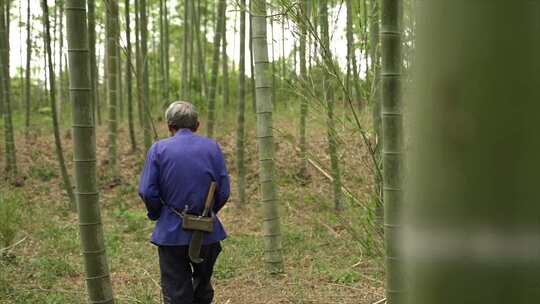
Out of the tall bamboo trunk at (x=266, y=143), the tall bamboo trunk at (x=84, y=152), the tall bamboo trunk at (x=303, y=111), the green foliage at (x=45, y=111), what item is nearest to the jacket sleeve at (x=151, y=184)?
the tall bamboo trunk at (x=84, y=152)

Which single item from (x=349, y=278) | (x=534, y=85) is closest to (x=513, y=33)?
(x=534, y=85)

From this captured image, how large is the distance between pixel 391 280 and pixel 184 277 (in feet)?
5.56

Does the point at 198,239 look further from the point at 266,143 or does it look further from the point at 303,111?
the point at 303,111

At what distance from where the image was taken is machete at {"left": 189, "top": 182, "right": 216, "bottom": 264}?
11.5 ft

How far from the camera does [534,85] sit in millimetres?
514

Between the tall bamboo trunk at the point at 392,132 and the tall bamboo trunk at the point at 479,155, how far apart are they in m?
1.60

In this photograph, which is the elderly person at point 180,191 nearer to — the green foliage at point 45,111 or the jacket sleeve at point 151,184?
the jacket sleeve at point 151,184

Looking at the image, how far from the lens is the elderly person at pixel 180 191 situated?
3.50 metres

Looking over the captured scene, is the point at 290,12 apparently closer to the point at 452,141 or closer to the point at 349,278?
the point at 452,141

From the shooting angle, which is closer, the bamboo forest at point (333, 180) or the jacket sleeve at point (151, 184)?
the bamboo forest at point (333, 180)

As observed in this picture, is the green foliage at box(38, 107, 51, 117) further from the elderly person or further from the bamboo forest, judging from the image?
the elderly person

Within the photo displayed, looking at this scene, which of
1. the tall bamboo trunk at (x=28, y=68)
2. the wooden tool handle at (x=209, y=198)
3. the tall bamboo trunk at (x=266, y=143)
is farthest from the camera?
the tall bamboo trunk at (x=28, y=68)

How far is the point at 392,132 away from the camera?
7.19 ft

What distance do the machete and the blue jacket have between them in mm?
31
